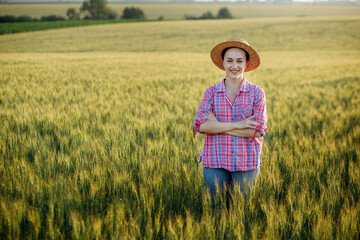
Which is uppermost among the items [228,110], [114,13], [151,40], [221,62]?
[114,13]

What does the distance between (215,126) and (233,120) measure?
0.61 feet

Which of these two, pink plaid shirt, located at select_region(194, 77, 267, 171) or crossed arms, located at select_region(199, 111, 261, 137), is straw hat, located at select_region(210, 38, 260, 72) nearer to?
pink plaid shirt, located at select_region(194, 77, 267, 171)

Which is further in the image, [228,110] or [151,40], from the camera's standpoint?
[151,40]

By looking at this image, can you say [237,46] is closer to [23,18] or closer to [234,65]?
[234,65]

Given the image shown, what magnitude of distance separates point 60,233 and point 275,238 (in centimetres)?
103

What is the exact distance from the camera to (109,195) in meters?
1.91

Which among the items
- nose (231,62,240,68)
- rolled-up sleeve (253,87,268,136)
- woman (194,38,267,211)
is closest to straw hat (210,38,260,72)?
woman (194,38,267,211)

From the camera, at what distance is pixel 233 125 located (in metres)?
1.91

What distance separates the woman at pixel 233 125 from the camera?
1934 millimetres

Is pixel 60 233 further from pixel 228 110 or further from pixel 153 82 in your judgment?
pixel 153 82

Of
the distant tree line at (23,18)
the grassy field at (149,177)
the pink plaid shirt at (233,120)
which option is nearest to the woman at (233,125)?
the pink plaid shirt at (233,120)

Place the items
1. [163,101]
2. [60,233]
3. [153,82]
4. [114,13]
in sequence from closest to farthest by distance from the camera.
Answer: [60,233], [163,101], [153,82], [114,13]

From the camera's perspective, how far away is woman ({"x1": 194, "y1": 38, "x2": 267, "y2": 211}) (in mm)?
1934

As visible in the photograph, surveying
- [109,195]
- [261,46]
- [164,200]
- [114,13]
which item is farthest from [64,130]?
[114,13]
